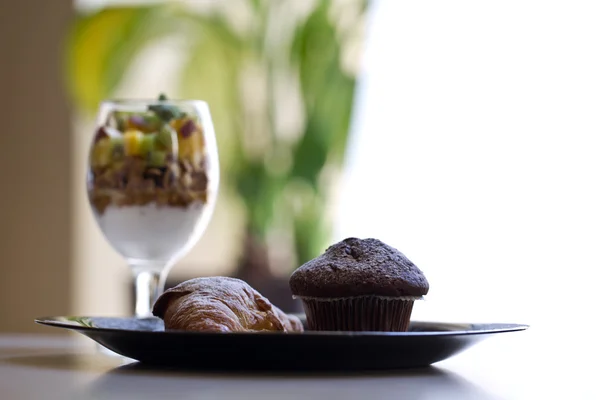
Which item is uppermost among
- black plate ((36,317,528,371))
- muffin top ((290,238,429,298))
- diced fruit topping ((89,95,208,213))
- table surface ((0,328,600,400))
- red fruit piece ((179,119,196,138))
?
red fruit piece ((179,119,196,138))

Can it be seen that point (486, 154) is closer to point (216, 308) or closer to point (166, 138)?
point (166, 138)

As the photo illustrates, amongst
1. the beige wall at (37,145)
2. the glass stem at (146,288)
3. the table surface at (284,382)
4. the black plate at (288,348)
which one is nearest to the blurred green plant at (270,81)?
the beige wall at (37,145)

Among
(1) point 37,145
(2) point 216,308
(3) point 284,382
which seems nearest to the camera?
Answer: (3) point 284,382

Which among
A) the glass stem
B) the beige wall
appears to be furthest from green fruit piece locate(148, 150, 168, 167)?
the beige wall

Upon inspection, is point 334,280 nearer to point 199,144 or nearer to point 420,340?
point 420,340

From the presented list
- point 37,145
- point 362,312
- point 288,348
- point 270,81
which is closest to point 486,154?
point 270,81

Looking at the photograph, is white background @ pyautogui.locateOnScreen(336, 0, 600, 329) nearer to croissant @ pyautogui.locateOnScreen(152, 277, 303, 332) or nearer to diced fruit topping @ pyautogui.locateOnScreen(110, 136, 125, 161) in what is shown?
diced fruit topping @ pyautogui.locateOnScreen(110, 136, 125, 161)

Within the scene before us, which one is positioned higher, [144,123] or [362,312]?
[144,123]
